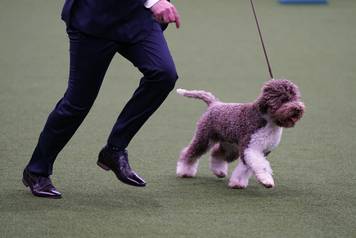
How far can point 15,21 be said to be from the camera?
10.9m

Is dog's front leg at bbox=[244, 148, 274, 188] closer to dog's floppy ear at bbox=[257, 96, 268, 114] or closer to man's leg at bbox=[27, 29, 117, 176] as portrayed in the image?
dog's floppy ear at bbox=[257, 96, 268, 114]

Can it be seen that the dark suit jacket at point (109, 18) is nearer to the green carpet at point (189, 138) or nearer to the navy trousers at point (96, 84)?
the navy trousers at point (96, 84)

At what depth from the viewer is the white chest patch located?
434 cm

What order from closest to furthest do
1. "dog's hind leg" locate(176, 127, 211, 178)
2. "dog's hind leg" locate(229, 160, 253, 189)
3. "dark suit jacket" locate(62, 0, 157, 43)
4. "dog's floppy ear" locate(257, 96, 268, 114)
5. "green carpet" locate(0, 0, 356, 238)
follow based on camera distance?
"green carpet" locate(0, 0, 356, 238)
"dark suit jacket" locate(62, 0, 157, 43)
"dog's floppy ear" locate(257, 96, 268, 114)
"dog's hind leg" locate(229, 160, 253, 189)
"dog's hind leg" locate(176, 127, 211, 178)

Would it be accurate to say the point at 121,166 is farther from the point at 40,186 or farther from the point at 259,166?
the point at 259,166

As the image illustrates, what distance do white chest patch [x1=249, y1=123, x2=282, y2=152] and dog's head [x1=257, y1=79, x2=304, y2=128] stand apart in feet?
0.21

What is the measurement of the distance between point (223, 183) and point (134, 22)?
3.81 ft

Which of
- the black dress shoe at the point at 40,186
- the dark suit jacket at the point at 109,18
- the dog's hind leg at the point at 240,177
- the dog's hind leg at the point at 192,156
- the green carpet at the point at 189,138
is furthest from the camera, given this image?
the dog's hind leg at the point at 192,156

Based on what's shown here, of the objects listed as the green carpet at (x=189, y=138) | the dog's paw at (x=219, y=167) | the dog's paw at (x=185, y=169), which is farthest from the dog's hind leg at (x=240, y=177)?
the dog's paw at (x=185, y=169)

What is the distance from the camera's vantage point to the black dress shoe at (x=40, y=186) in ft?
13.7

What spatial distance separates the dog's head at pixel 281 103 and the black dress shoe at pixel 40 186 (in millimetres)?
1206

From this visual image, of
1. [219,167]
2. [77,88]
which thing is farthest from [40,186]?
[219,167]

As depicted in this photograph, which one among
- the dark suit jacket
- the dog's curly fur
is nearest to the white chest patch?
the dog's curly fur

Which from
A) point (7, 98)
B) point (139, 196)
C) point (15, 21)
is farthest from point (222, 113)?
point (15, 21)
